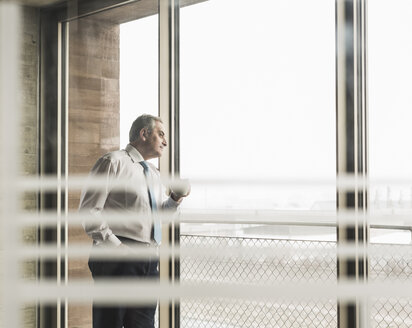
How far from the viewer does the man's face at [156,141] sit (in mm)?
2646

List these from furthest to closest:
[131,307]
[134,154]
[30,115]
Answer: [30,115]
[134,154]
[131,307]

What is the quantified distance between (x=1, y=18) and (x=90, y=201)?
2.07 meters

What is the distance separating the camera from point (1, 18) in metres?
0.68

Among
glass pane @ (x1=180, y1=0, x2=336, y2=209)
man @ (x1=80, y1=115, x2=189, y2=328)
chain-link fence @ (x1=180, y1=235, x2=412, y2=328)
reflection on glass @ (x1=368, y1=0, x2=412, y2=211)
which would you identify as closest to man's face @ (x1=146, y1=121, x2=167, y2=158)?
man @ (x1=80, y1=115, x2=189, y2=328)

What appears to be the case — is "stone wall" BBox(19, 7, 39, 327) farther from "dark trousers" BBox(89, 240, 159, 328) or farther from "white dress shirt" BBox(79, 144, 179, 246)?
"dark trousers" BBox(89, 240, 159, 328)

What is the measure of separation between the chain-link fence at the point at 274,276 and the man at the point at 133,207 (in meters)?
0.18

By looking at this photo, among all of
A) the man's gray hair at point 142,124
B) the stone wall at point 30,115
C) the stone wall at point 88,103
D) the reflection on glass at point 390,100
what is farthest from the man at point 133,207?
the reflection on glass at point 390,100

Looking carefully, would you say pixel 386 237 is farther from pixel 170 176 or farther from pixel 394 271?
pixel 170 176

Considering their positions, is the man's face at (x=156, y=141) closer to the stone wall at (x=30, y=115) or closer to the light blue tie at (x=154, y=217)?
the light blue tie at (x=154, y=217)

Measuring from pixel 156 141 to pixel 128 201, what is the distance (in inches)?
12.3

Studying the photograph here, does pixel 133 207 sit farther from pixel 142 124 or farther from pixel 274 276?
pixel 274 276

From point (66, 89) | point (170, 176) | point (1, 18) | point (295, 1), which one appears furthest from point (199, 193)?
point (1, 18)

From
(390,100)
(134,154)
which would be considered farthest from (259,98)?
(134,154)

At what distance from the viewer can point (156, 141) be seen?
2.66m
